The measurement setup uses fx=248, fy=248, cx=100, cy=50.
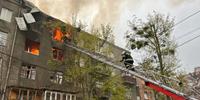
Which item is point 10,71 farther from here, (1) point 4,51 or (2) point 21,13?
(2) point 21,13

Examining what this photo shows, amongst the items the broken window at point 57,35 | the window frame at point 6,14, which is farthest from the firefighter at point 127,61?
the broken window at point 57,35

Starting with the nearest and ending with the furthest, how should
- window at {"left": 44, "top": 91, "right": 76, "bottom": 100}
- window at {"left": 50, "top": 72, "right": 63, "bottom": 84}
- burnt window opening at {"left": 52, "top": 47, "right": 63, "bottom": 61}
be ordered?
window at {"left": 44, "top": 91, "right": 76, "bottom": 100}, window at {"left": 50, "top": 72, "right": 63, "bottom": 84}, burnt window opening at {"left": 52, "top": 47, "right": 63, "bottom": 61}

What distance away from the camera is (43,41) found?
95.8 feet

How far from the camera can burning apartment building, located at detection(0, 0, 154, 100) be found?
24.4 m

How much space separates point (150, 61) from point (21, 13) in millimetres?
15460

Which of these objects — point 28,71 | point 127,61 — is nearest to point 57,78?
point 28,71

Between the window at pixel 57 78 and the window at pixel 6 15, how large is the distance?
8.03 meters

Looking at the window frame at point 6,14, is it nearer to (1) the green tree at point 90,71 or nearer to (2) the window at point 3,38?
(2) the window at point 3,38

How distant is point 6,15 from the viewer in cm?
2608

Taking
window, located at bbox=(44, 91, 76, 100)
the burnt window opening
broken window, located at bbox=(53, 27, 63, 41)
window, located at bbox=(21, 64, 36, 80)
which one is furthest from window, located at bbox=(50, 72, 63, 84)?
broken window, located at bbox=(53, 27, 63, 41)

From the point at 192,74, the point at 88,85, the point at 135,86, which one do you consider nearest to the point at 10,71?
the point at 88,85

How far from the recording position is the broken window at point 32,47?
2762cm

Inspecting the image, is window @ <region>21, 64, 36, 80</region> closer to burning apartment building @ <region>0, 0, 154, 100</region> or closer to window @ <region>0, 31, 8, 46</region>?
burning apartment building @ <region>0, 0, 154, 100</region>

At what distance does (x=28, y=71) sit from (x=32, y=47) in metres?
2.96
